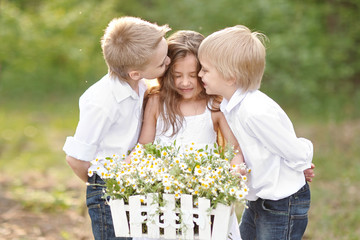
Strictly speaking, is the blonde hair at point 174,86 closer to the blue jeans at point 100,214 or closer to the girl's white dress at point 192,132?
the girl's white dress at point 192,132

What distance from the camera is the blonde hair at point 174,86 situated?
9.19ft

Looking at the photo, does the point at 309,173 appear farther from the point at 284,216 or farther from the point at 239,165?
the point at 239,165

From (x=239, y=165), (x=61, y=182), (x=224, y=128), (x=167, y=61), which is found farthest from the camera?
(x=61, y=182)

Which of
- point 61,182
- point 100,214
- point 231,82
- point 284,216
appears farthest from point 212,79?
point 61,182

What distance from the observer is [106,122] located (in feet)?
8.64

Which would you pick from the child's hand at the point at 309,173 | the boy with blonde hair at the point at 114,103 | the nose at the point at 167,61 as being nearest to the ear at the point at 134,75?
the boy with blonde hair at the point at 114,103

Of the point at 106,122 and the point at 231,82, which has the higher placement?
the point at 231,82

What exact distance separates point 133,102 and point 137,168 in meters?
0.54

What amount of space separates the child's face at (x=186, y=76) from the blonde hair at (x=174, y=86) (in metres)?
0.02

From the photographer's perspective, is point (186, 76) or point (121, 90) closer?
point (121, 90)

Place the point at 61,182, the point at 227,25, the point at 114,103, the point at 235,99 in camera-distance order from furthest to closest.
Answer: the point at 227,25, the point at 61,182, the point at 114,103, the point at 235,99

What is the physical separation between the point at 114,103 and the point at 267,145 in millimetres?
826

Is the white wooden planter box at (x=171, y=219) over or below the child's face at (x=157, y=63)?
below

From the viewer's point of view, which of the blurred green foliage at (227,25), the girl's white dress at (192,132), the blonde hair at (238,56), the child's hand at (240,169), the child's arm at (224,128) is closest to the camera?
the child's hand at (240,169)
